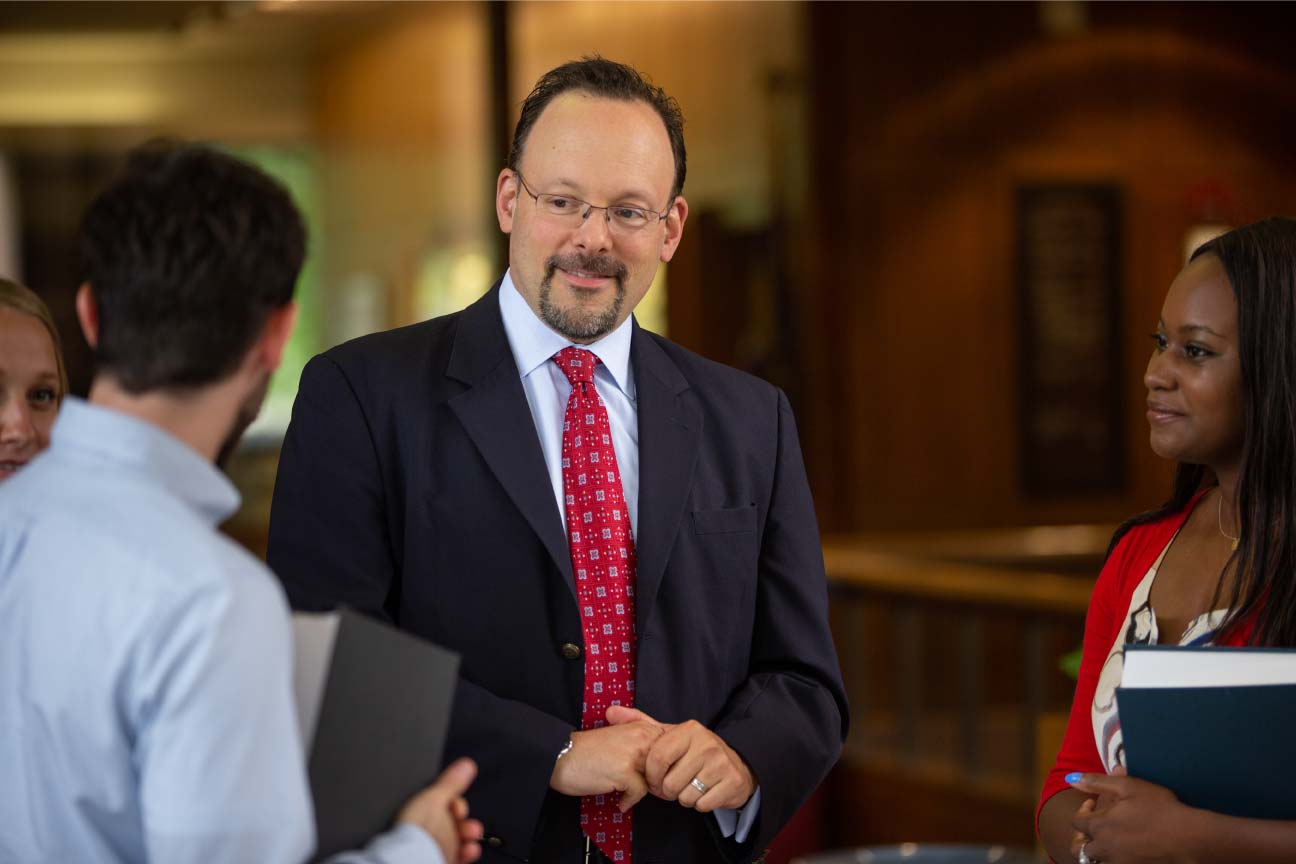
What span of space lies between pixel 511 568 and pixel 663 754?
0.93 feet

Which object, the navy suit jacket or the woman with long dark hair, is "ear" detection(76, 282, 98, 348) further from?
the woman with long dark hair

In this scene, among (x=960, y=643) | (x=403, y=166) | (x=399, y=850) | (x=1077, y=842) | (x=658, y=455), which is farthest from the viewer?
(x=403, y=166)

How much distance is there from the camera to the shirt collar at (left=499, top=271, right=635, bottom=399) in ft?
6.24

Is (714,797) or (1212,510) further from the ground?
(1212,510)

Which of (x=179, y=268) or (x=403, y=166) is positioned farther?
(x=403, y=166)

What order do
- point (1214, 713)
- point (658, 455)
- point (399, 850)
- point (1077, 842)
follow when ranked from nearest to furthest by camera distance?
1. point (399, 850)
2. point (1214, 713)
3. point (1077, 842)
4. point (658, 455)

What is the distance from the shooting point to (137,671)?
1120mm

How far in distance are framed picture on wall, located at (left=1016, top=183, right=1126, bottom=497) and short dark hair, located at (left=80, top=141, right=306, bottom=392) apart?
578 cm

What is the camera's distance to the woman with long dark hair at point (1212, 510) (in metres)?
1.69

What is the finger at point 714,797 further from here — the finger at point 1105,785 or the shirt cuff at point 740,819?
the finger at point 1105,785

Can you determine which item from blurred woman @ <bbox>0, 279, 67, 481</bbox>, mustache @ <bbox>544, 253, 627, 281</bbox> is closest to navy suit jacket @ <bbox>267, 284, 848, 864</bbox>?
mustache @ <bbox>544, 253, 627, 281</bbox>

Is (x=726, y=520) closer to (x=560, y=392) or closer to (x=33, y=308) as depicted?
(x=560, y=392)

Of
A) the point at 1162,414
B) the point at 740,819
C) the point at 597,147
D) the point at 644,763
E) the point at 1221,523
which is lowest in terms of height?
the point at 740,819

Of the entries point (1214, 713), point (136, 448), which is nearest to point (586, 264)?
point (136, 448)
